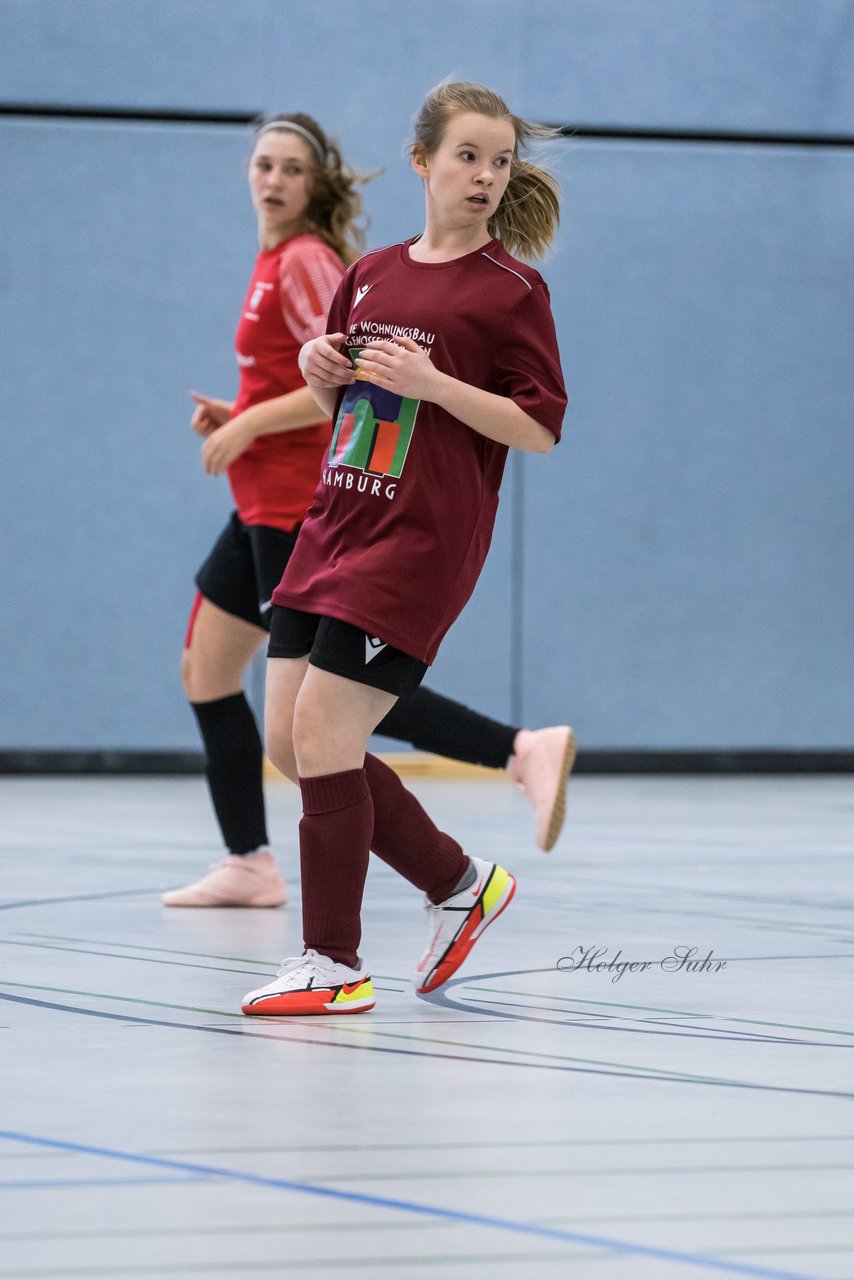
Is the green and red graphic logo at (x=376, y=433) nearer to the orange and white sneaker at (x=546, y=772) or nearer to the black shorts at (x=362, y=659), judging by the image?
the black shorts at (x=362, y=659)

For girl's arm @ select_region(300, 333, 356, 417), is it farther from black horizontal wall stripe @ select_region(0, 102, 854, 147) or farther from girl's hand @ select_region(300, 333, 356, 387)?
black horizontal wall stripe @ select_region(0, 102, 854, 147)

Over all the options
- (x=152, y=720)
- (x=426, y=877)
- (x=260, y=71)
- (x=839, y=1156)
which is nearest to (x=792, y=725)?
(x=152, y=720)

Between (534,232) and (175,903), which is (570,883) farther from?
(534,232)

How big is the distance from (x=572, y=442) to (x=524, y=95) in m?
1.40

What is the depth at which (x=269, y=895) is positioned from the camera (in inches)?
154

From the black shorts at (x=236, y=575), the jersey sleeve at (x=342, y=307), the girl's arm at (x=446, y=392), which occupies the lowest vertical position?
the black shorts at (x=236, y=575)

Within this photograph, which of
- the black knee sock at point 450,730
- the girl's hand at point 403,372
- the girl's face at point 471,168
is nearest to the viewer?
the girl's hand at point 403,372

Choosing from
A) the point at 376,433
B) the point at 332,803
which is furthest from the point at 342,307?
the point at 332,803

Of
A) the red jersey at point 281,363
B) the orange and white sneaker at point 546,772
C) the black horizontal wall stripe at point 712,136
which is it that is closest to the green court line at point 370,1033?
the orange and white sneaker at point 546,772

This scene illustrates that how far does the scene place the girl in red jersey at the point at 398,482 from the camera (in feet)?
8.55

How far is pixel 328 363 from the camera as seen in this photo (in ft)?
8.90

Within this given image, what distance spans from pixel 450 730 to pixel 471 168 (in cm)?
96

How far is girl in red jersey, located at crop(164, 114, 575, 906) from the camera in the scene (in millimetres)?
3744

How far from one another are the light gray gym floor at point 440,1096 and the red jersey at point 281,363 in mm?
801
